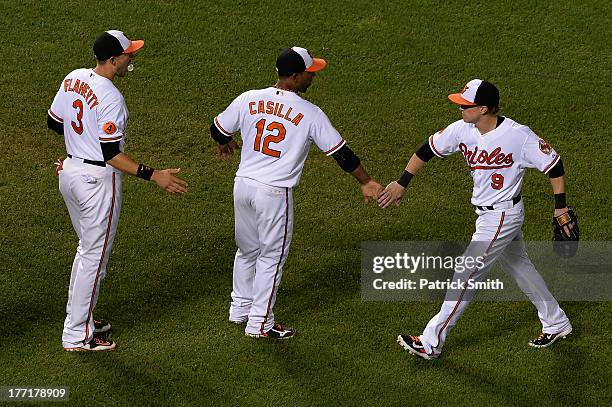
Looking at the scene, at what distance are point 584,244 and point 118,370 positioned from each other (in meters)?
4.30

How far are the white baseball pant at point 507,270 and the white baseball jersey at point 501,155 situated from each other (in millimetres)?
169

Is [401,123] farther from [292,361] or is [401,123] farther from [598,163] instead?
[292,361]

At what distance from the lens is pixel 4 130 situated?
38.2ft

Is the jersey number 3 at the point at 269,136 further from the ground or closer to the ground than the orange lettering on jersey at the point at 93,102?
closer to the ground

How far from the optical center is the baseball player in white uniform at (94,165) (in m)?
8.28

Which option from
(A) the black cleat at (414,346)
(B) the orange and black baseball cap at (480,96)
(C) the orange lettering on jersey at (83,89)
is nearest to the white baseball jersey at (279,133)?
(B) the orange and black baseball cap at (480,96)

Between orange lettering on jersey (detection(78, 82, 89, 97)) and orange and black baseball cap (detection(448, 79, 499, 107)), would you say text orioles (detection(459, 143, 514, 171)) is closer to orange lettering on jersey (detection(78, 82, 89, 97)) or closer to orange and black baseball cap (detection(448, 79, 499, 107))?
orange and black baseball cap (detection(448, 79, 499, 107))

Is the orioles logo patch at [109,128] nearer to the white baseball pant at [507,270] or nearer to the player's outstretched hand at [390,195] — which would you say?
the player's outstretched hand at [390,195]

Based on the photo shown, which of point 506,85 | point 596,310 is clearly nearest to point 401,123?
point 506,85

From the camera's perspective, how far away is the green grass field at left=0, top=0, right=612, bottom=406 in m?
8.55

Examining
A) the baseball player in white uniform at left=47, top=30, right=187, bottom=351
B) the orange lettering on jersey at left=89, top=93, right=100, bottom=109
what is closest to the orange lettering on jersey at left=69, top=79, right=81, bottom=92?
the baseball player in white uniform at left=47, top=30, right=187, bottom=351

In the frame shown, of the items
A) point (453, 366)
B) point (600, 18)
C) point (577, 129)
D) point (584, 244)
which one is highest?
point (600, 18)

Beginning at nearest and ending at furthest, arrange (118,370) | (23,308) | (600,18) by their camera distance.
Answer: (118,370), (23,308), (600,18)

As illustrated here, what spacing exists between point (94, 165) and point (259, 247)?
4.82 ft
